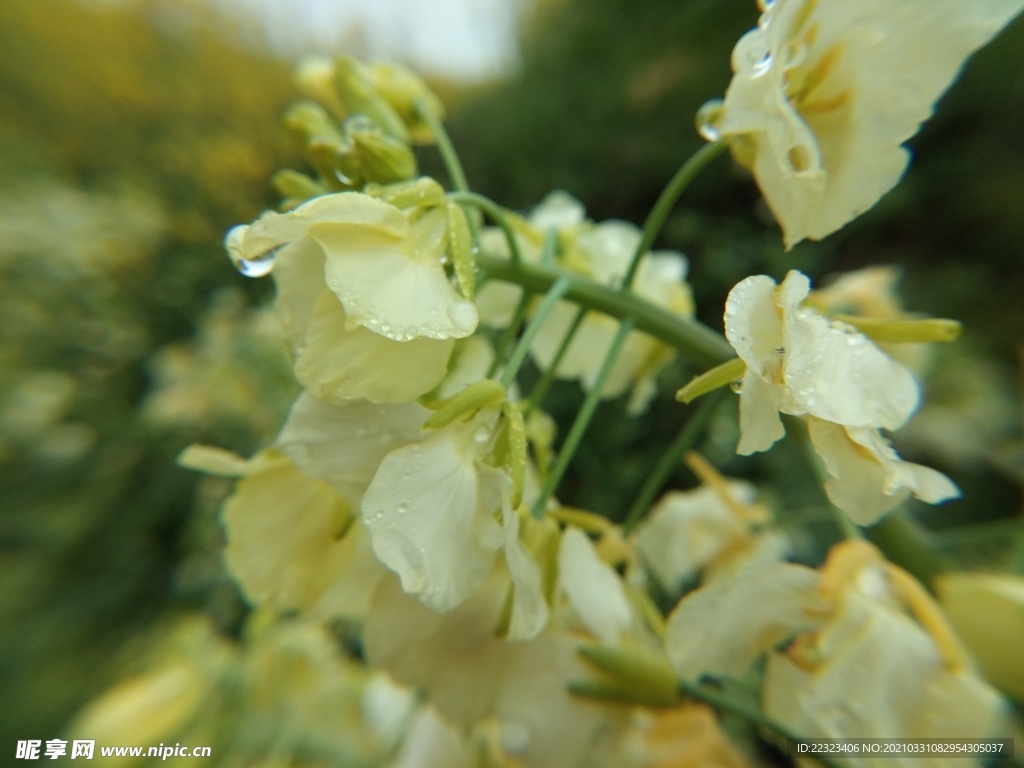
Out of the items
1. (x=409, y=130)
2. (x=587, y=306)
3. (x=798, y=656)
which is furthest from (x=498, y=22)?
(x=798, y=656)

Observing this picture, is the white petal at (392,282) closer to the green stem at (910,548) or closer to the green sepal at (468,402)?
the green sepal at (468,402)

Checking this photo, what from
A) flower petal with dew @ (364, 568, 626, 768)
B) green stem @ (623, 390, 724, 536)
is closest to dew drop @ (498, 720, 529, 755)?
flower petal with dew @ (364, 568, 626, 768)

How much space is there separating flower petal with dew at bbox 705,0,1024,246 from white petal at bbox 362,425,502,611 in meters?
0.15

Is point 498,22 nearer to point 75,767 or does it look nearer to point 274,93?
point 274,93

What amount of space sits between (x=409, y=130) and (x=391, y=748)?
1.53ft

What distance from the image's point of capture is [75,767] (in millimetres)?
592

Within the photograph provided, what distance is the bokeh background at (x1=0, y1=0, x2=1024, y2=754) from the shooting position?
0.95 meters

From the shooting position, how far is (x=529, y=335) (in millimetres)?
260

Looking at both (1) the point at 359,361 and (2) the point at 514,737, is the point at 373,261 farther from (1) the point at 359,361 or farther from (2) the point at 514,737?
(2) the point at 514,737

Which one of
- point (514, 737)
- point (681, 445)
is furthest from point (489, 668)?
point (681, 445)

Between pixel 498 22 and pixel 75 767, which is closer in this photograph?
pixel 75 767

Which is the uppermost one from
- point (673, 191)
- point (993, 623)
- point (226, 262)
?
point (226, 262)

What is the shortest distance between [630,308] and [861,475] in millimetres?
145

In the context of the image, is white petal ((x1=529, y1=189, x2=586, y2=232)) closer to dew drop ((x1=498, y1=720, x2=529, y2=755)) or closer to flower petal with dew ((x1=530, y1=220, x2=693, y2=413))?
flower petal with dew ((x1=530, y1=220, x2=693, y2=413))
